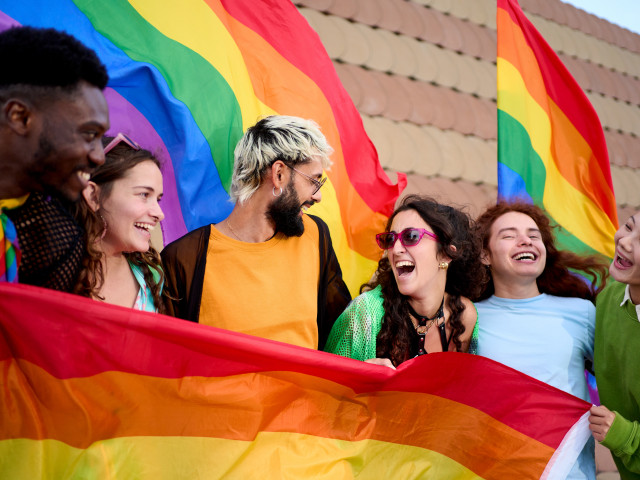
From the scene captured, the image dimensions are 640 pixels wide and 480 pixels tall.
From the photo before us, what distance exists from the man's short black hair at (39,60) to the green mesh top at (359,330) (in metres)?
1.60

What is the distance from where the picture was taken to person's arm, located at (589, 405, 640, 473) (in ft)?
8.57

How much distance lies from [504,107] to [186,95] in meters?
1.75

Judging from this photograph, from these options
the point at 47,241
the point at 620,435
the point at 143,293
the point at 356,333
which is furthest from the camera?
the point at 356,333

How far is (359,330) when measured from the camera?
10.0 feet

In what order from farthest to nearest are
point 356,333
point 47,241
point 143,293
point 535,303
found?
1. point 535,303
2. point 356,333
3. point 143,293
4. point 47,241

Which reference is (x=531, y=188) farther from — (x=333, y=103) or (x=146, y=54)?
(x=146, y=54)

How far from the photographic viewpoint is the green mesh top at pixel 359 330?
9.94 feet

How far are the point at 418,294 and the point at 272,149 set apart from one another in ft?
2.94

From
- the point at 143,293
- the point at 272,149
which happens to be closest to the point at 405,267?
the point at 272,149

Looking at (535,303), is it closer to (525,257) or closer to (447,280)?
(525,257)

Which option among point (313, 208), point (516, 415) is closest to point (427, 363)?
point (516, 415)

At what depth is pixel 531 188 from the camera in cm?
412

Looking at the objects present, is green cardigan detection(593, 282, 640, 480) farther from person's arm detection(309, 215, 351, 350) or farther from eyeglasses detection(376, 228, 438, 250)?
person's arm detection(309, 215, 351, 350)

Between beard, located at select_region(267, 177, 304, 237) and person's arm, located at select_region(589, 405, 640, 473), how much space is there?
4.55ft
